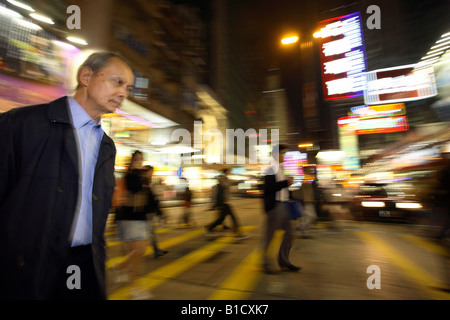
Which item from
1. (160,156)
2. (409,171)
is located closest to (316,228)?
(409,171)

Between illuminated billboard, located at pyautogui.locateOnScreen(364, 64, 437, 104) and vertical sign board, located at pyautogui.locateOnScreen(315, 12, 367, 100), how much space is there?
1216mm

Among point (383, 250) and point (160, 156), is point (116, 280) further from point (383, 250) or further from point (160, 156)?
point (160, 156)

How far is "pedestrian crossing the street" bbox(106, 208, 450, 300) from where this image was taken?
10.4 ft

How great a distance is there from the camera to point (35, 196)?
1057 millimetres

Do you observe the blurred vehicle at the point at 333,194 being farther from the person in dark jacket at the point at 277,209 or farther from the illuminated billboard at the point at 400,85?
the illuminated billboard at the point at 400,85

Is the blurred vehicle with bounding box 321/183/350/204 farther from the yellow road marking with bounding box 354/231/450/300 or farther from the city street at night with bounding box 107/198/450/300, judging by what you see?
the yellow road marking with bounding box 354/231/450/300

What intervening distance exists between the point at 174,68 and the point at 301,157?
648 inches

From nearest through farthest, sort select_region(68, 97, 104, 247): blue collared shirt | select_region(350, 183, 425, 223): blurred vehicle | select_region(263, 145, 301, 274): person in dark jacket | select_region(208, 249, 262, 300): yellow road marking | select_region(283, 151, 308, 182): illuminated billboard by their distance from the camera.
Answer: select_region(68, 97, 104, 247): blue collared shirt
select_region(208, 249, 262, 300): yellow road marking
select_region(263, 145, 301, 274): person in dark jacket
select_region(283, 151, 308, 182): illuminated billboard
select_region(350, 183, 425, 223): blurred vehicle

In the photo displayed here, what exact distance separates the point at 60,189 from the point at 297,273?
3.95 meters

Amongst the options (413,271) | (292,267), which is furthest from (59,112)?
(413,271)

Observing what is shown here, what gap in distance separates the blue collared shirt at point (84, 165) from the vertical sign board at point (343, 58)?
18661 millimetres

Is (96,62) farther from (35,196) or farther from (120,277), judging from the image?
(120,277)

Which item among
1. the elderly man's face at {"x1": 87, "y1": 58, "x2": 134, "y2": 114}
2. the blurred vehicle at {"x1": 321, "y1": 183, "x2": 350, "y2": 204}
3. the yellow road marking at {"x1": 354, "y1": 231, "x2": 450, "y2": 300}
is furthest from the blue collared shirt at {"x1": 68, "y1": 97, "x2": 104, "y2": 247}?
the blurred vehicle at {"x1": 321, "y1": 183, "x2": 350, "y2": 204}

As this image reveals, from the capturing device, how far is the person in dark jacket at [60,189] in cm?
101
